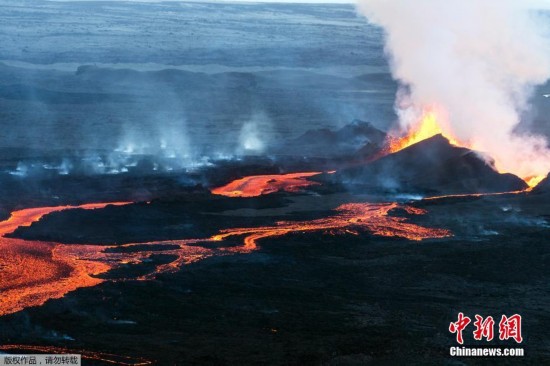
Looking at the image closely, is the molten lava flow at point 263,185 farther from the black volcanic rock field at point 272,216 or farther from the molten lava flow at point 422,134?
the molten lava flow at point 422,134

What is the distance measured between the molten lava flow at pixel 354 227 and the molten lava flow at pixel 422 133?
11.9m

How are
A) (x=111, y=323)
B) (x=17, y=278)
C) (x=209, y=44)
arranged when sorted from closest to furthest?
(x=111, y=323) → (x=17, y=278) → (x=209, y=44)

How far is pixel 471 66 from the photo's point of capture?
2046 inches

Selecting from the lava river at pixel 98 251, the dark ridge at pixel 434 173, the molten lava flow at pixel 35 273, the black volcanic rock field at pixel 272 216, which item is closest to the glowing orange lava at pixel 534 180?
the black volcanic rock field at pixel 272 216

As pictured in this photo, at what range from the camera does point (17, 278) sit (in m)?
28.2

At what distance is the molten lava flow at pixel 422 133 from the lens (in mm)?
50375

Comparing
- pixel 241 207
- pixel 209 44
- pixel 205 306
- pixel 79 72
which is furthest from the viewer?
pixel 209 44

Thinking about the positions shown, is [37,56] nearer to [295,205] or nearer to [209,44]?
[209,44]

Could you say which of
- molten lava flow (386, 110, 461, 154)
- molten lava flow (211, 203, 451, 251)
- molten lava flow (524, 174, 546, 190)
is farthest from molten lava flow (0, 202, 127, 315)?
molten lava flow (386, 110, 461, 154)

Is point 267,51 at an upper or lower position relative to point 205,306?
upper

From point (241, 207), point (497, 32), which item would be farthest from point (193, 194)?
point (497, 32)

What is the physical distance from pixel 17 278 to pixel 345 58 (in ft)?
293

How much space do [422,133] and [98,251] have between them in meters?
24.2

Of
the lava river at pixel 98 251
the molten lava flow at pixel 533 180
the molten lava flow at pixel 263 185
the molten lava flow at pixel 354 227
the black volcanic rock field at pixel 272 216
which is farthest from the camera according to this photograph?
the molten lava flow at pixel 533 180
